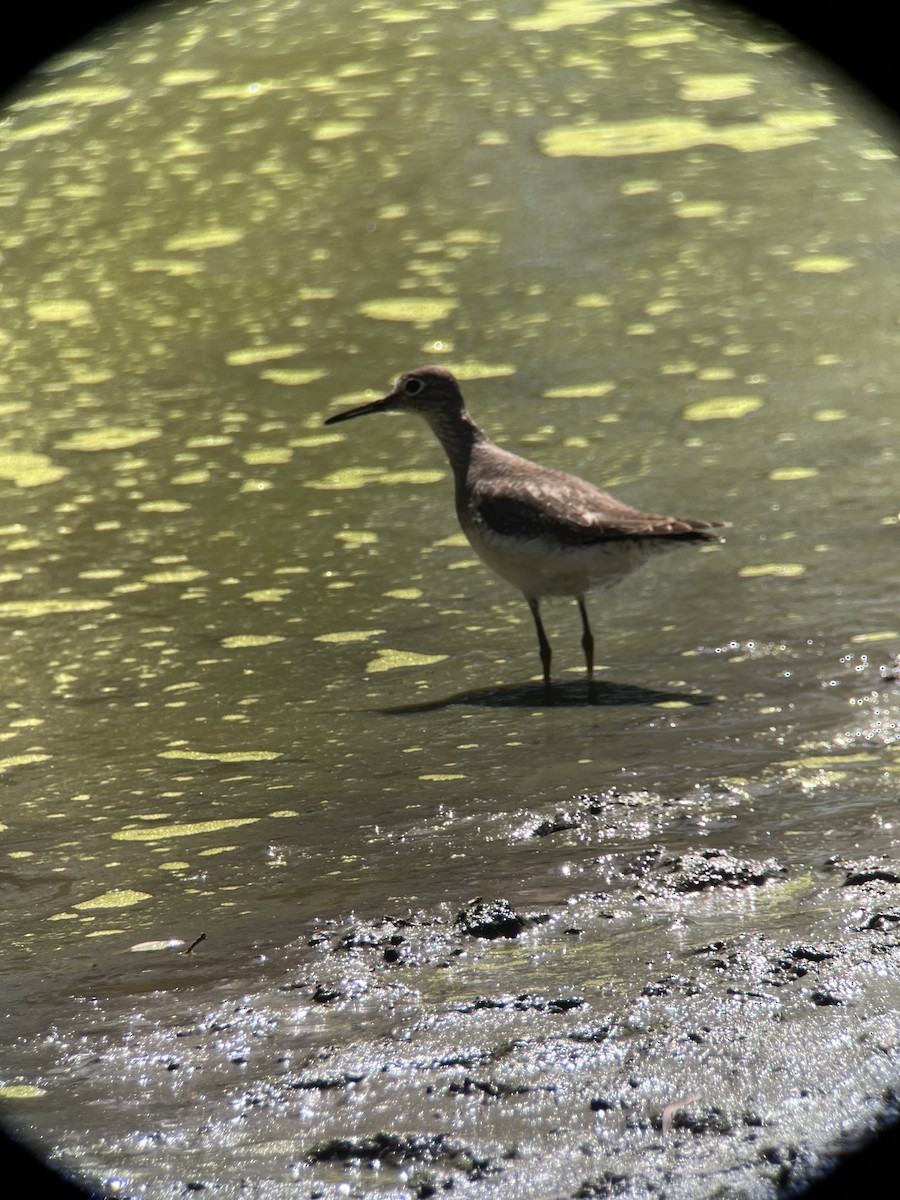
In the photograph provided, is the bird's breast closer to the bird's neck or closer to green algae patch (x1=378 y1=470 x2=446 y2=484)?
the bird's neck

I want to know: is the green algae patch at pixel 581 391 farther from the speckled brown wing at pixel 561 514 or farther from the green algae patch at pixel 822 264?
the speckled brown wing at pixel 561 514

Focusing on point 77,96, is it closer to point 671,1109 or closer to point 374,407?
point 374,407

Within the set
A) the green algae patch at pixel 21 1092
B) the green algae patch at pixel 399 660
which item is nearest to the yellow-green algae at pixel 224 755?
the green algae patch at pixel 399 660

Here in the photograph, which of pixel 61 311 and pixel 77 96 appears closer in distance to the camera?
pixel 61 311

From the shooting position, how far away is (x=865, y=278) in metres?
9.52

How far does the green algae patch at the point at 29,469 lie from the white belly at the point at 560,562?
3078 mm

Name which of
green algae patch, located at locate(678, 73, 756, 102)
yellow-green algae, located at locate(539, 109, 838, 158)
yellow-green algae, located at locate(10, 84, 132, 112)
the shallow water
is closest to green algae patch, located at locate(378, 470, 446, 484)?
the shallow water

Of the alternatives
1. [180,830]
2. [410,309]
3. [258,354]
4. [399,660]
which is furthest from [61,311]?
[180,830]

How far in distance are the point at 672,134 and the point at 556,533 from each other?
22.2 feet

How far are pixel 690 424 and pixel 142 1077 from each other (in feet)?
17.8

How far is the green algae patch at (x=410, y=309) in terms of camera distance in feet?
31.5

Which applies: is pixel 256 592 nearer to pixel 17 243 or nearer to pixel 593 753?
pixel 593 753

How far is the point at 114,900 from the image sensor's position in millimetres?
4207

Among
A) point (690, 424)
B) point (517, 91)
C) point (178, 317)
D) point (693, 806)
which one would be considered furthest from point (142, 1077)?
point (517, 91)
